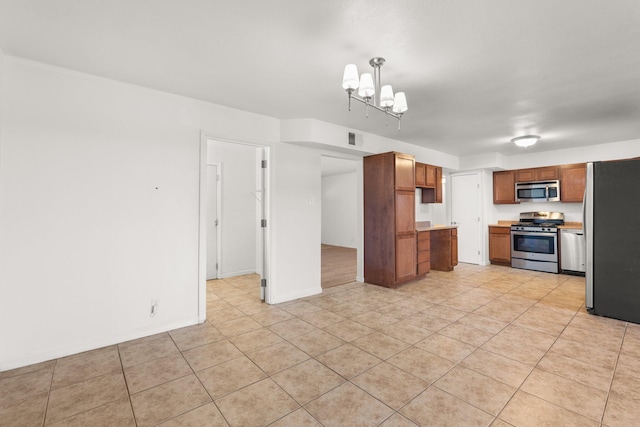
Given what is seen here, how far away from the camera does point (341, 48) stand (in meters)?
2.17

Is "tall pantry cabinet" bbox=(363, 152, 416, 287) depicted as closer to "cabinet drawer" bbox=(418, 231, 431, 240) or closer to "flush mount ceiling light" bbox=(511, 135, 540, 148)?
"cabinet drawer" bbox=(418, 231, 431, 240)

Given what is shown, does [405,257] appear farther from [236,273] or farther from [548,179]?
[548,179]

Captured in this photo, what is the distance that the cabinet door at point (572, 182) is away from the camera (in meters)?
5.44

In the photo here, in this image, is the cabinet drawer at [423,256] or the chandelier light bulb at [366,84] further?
the cabinet drawer at [423,256]

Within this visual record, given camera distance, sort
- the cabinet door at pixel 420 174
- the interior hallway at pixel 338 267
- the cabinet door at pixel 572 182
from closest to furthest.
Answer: the interior hallway at pixel 338 267
the cabinet door at pixel 420 174
the cabinet door at pixel 572 182

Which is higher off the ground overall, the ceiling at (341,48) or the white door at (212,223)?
the ceiling at (341,48)

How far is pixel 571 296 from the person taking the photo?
4066 millimetres

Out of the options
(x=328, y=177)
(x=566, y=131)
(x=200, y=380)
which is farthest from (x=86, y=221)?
(x=328, y=177)

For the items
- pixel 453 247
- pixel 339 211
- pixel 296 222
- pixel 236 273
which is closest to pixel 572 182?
pixel 453 247

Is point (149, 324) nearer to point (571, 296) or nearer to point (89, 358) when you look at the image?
point (89, 358)

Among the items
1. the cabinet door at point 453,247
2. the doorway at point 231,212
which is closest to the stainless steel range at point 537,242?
the cabinet door at point 453,247

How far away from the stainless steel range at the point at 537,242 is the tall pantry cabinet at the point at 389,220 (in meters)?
2.80

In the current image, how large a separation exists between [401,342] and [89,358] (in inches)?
108

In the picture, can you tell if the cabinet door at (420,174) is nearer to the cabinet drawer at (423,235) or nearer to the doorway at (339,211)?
the cabinet drawer at (423,235)
